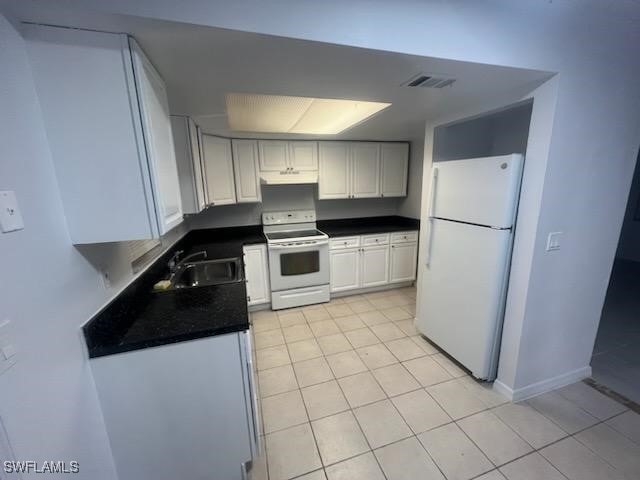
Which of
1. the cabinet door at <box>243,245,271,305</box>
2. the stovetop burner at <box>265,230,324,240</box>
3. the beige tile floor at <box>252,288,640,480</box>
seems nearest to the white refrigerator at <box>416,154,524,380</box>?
the beige tile floor at <box>252,288,640,480</box>

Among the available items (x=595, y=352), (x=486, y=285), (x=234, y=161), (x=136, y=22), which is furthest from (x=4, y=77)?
(x=595, y=352)

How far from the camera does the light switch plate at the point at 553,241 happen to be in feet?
5.30

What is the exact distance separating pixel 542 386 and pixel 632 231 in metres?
5.00

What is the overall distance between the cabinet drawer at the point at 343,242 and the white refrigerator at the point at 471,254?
111cm

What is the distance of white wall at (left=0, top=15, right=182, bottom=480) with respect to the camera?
2.43ft

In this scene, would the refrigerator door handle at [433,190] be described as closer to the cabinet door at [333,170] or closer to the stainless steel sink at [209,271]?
the cabinet door at [333,170]

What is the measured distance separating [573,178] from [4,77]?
264cm

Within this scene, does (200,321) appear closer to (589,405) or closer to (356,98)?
(356,98)

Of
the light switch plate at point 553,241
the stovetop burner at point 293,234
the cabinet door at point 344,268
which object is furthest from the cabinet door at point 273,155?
the light switch plate at point 553,241

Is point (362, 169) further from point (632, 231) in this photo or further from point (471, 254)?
point (632, 231)

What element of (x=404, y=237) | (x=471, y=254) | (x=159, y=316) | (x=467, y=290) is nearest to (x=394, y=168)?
(x=404, y=237)

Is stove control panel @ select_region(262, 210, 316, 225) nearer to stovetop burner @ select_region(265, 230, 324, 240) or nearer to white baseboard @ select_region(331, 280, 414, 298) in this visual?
stovetop burner @ select_region(265, 230, 324, 240)

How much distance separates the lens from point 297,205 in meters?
3.63

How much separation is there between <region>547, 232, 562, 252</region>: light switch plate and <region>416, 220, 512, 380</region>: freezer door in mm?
205
